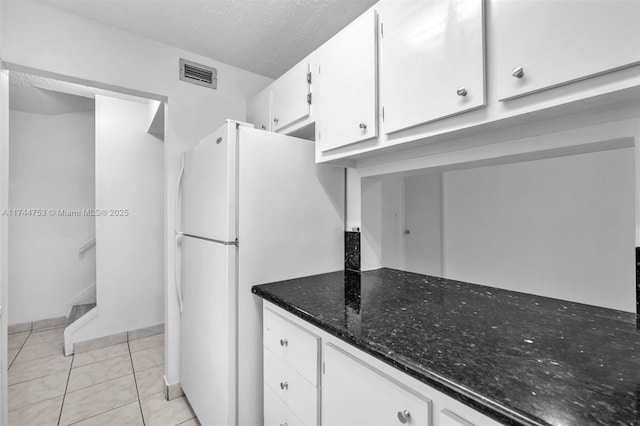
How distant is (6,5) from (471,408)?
277 centimetres

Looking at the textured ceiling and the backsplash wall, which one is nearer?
the textured ceiling

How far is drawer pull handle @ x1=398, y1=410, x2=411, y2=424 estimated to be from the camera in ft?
2.52

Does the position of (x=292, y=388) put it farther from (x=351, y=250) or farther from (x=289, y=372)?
(x=351, y=250)

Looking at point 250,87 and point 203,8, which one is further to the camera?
point 250,87

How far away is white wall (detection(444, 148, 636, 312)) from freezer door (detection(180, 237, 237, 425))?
2783mm

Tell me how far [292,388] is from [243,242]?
2.27 ft

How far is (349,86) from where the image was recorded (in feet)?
4.69

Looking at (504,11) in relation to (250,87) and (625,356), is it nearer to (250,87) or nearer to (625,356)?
(625,356)

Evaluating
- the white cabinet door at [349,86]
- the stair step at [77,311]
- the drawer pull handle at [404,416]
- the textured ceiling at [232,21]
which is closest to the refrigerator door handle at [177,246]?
the textured ceiling at [232,21]

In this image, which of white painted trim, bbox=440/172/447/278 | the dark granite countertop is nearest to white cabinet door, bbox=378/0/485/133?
the dark granite countertop

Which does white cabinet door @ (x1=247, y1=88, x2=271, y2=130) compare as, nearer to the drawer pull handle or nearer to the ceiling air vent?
the ceiling air vent

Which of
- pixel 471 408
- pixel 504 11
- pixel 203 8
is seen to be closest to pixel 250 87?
pixel 203 8

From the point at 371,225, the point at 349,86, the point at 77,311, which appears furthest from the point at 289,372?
the point at 77,311

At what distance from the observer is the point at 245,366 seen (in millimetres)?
1473
